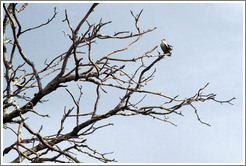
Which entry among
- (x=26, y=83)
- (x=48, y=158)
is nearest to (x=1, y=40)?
(x=26, y=83)

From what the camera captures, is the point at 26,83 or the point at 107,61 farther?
the point at 26,83

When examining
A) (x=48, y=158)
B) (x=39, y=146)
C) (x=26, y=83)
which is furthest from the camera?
(x=26, y=83)

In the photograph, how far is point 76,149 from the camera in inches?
176

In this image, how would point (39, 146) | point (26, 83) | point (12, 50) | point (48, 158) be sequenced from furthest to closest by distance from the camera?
point (26, 83) → point (12, 50) → point (39, 146) → point (48, 158)

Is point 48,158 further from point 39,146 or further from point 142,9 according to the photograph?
point 142,9

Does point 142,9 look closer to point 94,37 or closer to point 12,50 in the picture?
point 94,37

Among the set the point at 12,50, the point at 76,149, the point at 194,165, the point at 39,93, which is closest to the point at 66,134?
the point at 76,149

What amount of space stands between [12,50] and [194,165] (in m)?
3.34

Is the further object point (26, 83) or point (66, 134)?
point (26, 83)

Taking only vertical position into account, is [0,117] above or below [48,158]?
above

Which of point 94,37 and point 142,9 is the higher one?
point 142,9

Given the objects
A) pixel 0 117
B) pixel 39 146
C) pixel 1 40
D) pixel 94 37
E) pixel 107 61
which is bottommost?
pixel 39 146

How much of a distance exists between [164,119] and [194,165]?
814mm

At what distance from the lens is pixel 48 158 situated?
4297mm
